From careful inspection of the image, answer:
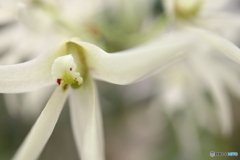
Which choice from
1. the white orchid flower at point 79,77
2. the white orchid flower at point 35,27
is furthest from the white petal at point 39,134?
the white orchid flower at point 35,27

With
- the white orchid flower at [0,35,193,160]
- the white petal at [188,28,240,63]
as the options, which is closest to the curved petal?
the white orchid flower at [0,35,193,160]

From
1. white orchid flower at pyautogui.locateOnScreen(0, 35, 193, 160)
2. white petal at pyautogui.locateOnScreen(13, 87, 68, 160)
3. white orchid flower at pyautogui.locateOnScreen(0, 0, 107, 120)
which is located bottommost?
white petal at pyautogui.locateOnScreen(13, 87, 68, 160)

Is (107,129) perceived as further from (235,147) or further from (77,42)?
(77,42)

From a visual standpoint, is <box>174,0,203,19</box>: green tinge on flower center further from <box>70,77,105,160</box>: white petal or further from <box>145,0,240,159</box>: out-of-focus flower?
<box>70,77,105,160</box>: white petal

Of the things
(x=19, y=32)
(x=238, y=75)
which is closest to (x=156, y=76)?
(x=238, y=75)

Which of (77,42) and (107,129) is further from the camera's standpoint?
(107,129)

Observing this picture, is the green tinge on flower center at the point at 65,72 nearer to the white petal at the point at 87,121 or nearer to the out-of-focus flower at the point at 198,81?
the white petal at the point at 87,121
